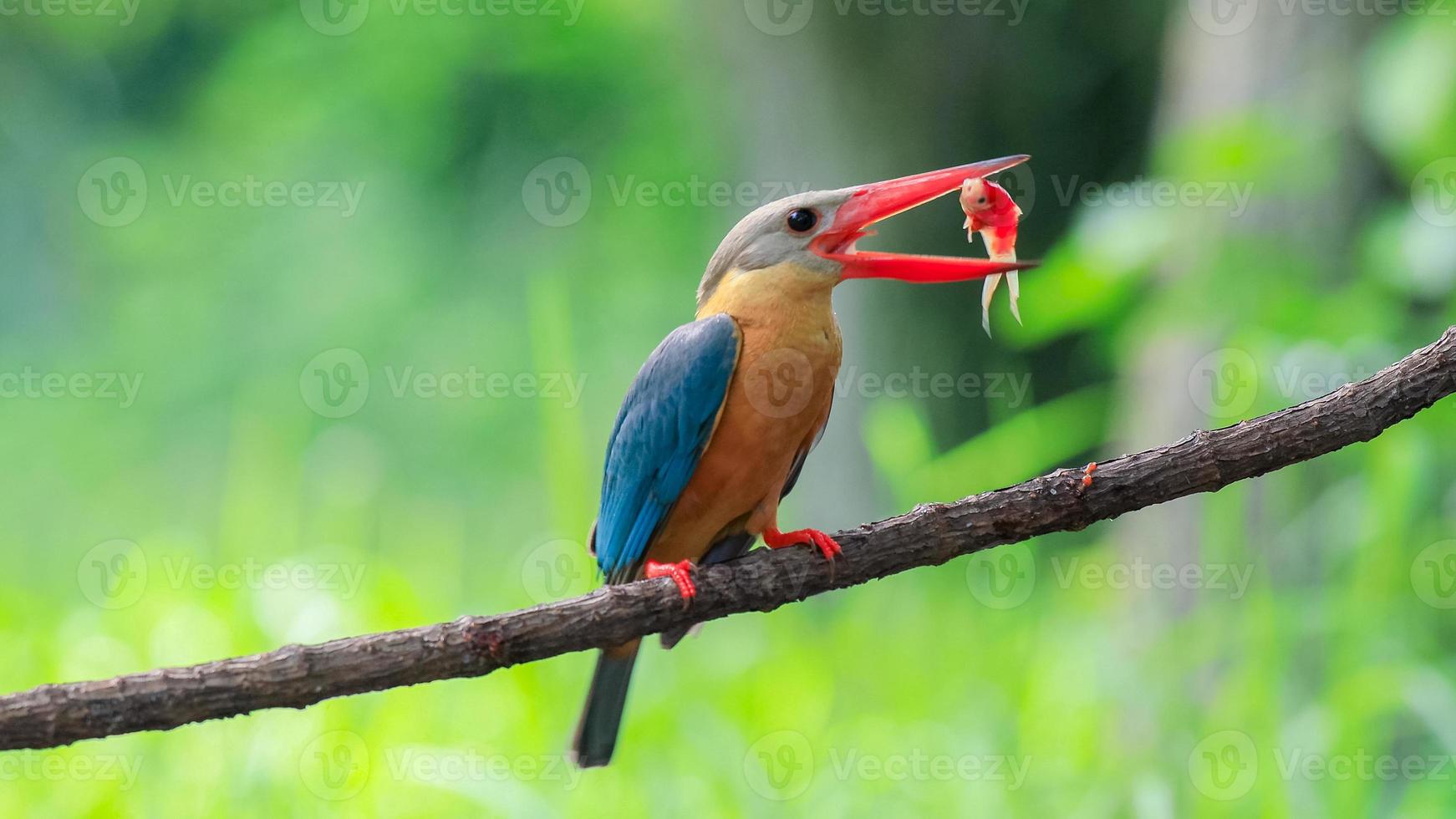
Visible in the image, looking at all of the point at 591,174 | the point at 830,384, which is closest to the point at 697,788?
the point at 830,384

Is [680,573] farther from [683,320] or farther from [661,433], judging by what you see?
[683,320]

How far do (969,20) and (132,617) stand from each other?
3.71 metres

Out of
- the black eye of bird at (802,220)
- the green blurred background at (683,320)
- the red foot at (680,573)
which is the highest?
the black eye of bird at (802,220)

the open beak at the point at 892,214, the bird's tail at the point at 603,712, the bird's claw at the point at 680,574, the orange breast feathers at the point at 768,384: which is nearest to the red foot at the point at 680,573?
the bird's claw at the point at 680,574

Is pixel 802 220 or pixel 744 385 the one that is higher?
pixel 802 220

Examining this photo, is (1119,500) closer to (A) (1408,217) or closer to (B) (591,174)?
(A) (1408,217)

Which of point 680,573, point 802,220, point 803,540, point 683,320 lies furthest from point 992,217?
point 683,320

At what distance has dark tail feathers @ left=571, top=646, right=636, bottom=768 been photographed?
2354mm

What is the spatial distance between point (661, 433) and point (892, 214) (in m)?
0.54

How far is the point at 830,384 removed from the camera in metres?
2.16

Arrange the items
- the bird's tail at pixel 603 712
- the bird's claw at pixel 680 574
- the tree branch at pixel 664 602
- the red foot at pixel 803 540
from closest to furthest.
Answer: the tree branch at pixel 664 602
the bird's claw at pixel 680 574
the red foot at pixel 803 540
the bird's tail at pixel 603 712

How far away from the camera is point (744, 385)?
2.11 m

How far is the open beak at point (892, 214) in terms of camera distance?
1.81 meters

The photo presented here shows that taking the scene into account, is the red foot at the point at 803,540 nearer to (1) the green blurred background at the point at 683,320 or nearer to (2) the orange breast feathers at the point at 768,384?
(2) the orange breast feathers at the point at 768,384
